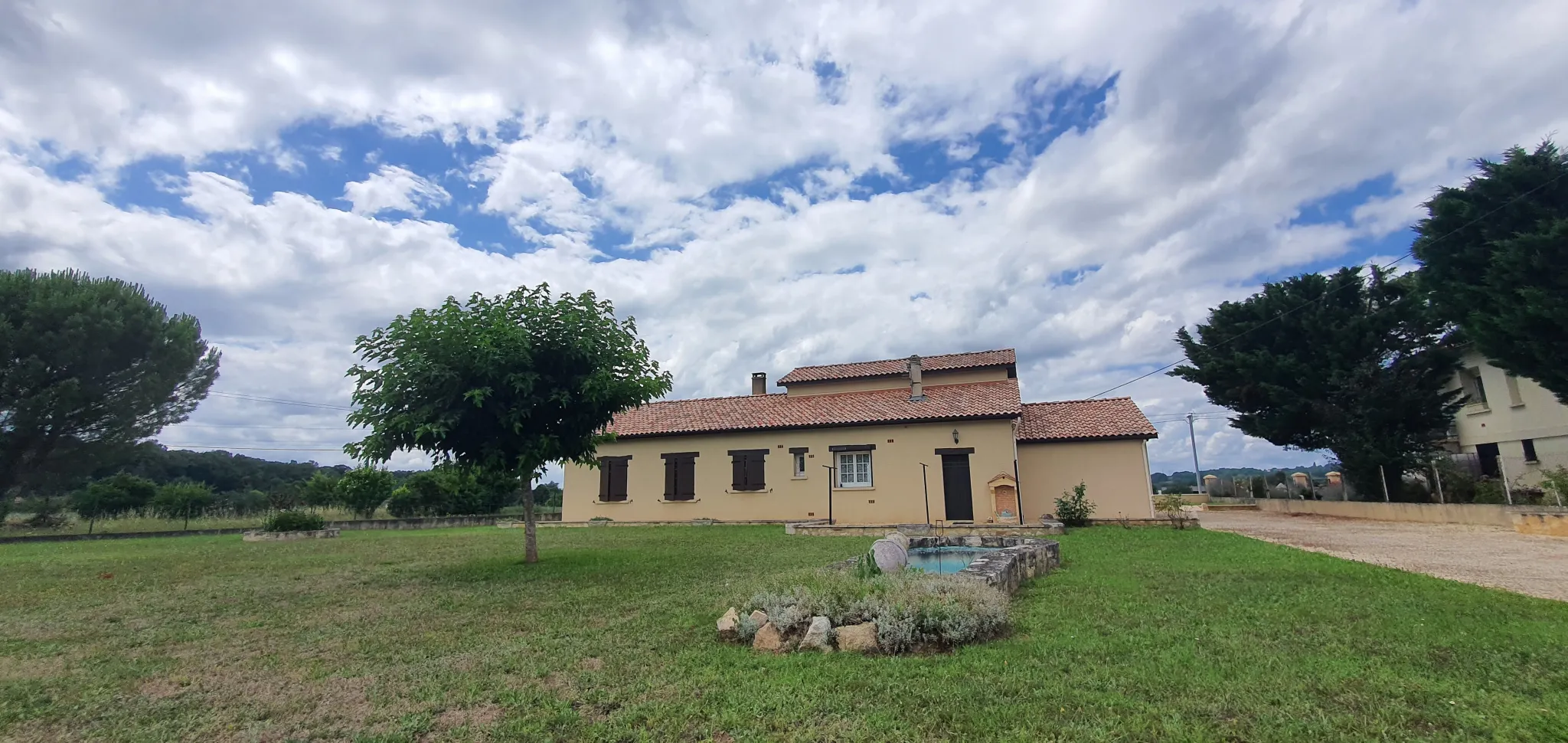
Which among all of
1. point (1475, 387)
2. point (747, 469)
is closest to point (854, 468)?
point (747, 469)

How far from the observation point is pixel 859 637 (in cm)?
465

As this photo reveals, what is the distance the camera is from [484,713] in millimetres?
3506

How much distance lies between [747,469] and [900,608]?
1481 cm

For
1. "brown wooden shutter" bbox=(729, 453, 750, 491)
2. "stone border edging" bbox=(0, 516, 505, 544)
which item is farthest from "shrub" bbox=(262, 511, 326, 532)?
"brown wooden shutter" bbox=(729, 453, 750, 491)

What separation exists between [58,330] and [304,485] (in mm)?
8116

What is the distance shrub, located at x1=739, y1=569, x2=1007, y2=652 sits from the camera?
4684 millimetres

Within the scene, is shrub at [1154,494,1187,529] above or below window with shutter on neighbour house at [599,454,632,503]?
below

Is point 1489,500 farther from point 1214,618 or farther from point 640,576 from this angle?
point 640,576

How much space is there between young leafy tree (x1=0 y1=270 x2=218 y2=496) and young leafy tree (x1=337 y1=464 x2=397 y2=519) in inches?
274

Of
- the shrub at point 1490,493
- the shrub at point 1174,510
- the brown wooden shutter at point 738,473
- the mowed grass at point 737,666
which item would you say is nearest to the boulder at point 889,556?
the mowed grass at point 737,666

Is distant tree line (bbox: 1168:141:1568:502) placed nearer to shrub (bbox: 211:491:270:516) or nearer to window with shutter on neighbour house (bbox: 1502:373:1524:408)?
window with shutter on neighbour house (bbox: 1502:373:1524:408)

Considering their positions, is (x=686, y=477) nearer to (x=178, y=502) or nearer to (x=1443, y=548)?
(x=1443, y=548)

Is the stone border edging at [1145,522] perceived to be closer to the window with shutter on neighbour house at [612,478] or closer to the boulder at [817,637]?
the window with shutter on neighbour house at [612,478]

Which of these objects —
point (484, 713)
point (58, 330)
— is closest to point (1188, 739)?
point (484, 713)
